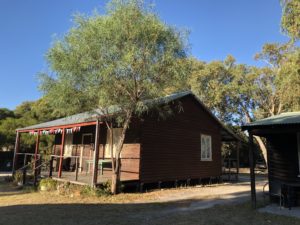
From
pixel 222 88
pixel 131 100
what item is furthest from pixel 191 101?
pixel 222 88

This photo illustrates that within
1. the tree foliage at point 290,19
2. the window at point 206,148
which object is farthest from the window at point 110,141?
the tree foliage at point 290,19

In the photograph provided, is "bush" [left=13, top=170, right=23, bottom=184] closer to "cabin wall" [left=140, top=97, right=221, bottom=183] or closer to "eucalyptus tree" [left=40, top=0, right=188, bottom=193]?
"eucalyptus tree" [left=40, top=0, right=188, bottom=193]

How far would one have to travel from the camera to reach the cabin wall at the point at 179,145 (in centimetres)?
1407

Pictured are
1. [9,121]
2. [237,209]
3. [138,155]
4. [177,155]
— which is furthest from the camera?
[9,121]

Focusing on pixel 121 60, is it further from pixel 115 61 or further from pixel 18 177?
pixel 18 177

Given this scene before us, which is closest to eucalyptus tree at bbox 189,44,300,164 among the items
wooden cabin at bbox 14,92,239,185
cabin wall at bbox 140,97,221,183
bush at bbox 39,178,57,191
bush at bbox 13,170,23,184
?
wooden cabin at bbox 14,92,239,185

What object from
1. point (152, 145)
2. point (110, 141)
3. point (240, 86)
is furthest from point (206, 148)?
point (240, 86)

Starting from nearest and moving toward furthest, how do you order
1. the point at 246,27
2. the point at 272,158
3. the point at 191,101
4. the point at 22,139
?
the point at 272,158, the point at 191,101, the point at 246,27, the point at 22,139

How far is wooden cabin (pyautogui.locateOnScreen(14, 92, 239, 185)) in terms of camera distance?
44.6 feet

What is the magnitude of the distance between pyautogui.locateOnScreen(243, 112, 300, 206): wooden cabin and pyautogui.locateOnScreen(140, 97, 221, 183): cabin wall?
5471 millimetres

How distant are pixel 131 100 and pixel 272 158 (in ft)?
18.6

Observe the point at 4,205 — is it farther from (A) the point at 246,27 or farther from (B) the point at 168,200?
(A) the point at 246,27

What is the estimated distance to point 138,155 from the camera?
13.6 meters

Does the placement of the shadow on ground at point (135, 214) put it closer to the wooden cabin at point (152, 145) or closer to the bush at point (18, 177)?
the wooden cabin at point (152, 145)
